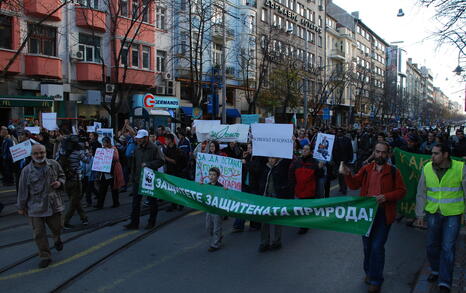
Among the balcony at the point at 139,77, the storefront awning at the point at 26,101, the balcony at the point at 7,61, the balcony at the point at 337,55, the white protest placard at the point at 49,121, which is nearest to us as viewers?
the white protest placard at the point at 49,121

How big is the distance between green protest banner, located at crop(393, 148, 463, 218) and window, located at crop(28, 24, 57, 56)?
20271 millimetres

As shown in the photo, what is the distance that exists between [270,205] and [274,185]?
1.05 meters

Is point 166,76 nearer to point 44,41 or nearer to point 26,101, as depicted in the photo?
point 44,41

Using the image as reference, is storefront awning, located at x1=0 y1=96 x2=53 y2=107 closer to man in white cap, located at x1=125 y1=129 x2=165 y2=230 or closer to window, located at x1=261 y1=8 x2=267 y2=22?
man in white cap, located at x1=125 y1=129 x2=165 y2=230

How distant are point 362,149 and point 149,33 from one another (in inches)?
768

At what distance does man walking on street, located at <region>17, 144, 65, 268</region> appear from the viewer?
19.0ft

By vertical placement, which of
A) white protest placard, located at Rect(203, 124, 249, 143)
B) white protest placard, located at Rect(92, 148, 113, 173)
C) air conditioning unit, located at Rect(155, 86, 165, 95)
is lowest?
white protest placard, located at Rect(92, 148, 113, 173)

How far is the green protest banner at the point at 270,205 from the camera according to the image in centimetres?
493

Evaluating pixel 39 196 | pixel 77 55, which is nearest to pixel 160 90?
pixel 77 55

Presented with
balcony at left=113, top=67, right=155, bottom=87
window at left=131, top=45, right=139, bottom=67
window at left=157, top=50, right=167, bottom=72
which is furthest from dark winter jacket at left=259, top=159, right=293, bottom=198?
window at left=157, top=50, right=167, bottom=72

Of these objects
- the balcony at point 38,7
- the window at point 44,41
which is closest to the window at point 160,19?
the window at point 44,41

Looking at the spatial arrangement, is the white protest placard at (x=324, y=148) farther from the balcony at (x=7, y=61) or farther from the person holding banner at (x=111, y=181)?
the balcony at (x=7, y=61)

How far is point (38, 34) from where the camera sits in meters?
22.2

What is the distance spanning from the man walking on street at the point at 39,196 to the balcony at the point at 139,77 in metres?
20.9
